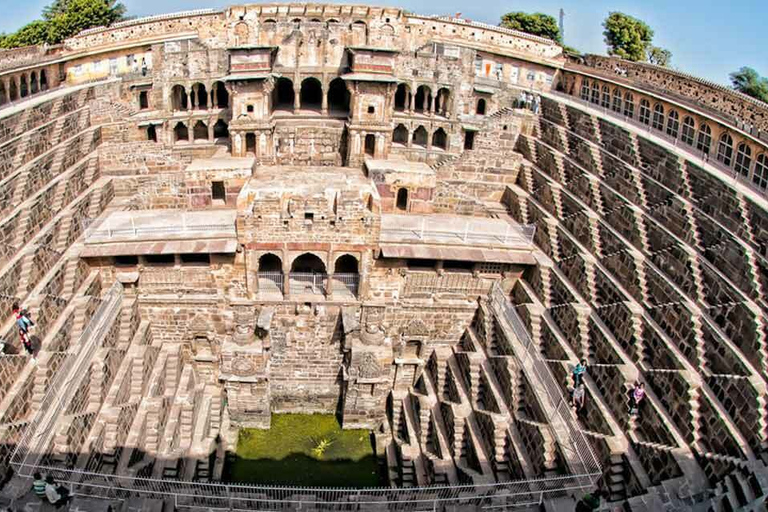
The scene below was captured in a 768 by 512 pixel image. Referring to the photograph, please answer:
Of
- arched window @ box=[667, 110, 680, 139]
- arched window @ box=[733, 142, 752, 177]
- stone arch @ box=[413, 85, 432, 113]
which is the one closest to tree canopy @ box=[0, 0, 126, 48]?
stone arch @ box=[413, 85, 432, 113]

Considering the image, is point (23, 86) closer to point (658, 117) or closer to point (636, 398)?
point (658, 117)

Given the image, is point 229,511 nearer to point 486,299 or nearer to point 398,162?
point 486,299

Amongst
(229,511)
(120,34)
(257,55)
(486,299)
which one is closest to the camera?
(229,511)

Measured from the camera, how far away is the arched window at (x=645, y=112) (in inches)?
1311

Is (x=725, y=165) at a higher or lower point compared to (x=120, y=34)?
lower

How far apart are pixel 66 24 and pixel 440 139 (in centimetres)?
4567

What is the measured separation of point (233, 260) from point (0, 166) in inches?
420

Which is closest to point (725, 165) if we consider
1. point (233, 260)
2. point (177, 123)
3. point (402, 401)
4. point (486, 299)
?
point (486, 299)

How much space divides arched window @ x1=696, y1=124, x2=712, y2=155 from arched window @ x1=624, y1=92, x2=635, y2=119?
7153 mm

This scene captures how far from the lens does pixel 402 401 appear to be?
26.7m

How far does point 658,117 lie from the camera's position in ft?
106

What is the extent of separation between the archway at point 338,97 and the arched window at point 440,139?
20.0ft

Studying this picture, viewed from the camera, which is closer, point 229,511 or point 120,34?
point 229,511

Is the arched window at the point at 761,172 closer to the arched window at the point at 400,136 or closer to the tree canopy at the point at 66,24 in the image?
the arched window at the point at 400,136
